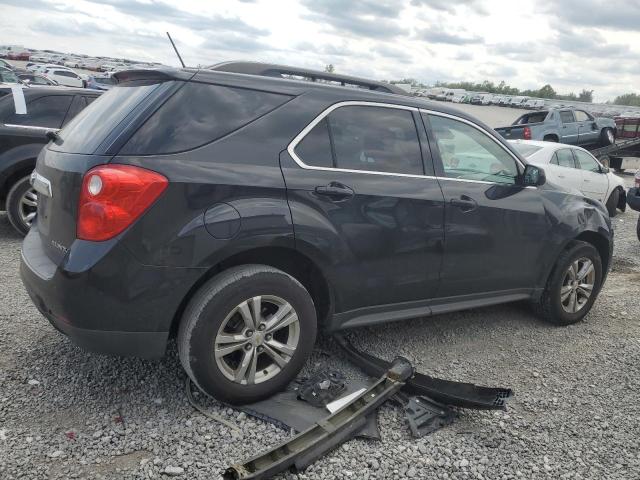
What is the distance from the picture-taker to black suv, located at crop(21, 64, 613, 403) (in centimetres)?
276

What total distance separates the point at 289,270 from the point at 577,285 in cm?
282

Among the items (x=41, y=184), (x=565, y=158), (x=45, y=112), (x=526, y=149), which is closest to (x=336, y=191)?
(x=41, y=184)

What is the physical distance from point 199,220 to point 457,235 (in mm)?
1842

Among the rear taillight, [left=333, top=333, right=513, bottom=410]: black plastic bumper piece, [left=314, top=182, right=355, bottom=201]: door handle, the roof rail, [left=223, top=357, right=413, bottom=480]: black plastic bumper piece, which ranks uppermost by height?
the roof rail

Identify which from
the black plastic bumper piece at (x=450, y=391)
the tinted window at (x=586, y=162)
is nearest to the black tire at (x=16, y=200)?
the black plastic bumper piece at (x=450, y=391)

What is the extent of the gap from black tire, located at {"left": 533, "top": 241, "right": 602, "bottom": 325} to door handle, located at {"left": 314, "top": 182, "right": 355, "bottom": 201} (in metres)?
2.27

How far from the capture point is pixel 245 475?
2436mm

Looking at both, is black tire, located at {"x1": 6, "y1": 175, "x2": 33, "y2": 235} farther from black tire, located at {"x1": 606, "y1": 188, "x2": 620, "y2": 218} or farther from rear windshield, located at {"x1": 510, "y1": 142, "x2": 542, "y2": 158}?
black tire, located at {"x1": 606, "y1": 188, "x2": 620, "y2": 218}

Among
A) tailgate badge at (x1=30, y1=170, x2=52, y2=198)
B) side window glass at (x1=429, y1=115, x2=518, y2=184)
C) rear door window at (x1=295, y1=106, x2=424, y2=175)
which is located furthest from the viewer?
side window glass at (x1=429, y1=115, x2=518, y2=184)

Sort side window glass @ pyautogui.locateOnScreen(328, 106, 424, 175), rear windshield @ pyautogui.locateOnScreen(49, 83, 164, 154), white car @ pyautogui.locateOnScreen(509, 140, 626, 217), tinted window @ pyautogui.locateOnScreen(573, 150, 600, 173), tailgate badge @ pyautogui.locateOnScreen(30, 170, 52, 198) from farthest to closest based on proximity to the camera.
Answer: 1. tinted window @ pyautogui.locateOnScreen(573, 150, 600, 173)
2. white car @ pyautogui.locateOnScreen(509, 140, 626, 217)
3. side window glass @ pyautogui.locateOnScreen(328, 106, 424, 175)
4. tailgate badge @ pyautogui.locateOnScreen(30, 170, 52, 198)
5. rear windshield @ pyautogui.locateOnScreen(49, 83, 164, 154)

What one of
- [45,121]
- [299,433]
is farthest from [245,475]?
[45,121]

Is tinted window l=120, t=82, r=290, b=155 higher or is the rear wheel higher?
tinted window l=120, t=82, r=290, b=155

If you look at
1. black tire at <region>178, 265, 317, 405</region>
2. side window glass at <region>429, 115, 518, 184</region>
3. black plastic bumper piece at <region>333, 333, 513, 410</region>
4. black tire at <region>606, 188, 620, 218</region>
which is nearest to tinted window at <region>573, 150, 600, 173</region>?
black tire at <region>606, 188, 620, 218</region>

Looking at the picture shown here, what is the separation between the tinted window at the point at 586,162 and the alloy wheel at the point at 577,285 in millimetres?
6304
